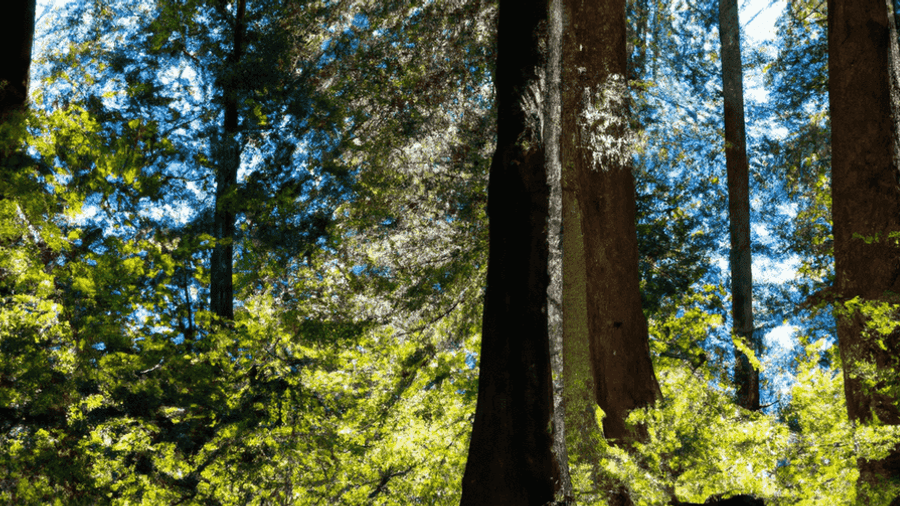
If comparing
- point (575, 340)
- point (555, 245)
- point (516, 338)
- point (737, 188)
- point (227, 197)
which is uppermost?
point (737, 188)

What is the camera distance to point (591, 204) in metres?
7.74

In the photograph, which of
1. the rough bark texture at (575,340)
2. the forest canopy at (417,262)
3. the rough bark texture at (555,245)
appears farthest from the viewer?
the rough bark texture at (575,340)

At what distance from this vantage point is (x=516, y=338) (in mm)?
4738

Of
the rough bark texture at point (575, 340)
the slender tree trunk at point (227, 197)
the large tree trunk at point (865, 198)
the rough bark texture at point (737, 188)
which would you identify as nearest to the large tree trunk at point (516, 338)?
the rough bark texture at point (575, 340)

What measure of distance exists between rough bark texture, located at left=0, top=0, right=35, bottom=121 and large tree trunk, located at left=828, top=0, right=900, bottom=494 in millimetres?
8675

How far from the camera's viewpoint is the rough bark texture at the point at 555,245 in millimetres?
4758

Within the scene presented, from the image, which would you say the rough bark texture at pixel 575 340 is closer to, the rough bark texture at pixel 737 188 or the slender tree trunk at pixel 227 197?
the slender tree trunk at pixel 227 197

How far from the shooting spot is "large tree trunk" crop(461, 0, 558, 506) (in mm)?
4629

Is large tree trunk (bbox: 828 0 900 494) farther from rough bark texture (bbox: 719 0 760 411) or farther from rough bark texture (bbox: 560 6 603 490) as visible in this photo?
rough bark texture (bbox: 719 0 760 411)

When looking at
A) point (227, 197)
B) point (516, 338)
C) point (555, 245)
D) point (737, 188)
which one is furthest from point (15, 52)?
point (737, 188)

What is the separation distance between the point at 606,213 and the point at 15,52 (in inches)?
259

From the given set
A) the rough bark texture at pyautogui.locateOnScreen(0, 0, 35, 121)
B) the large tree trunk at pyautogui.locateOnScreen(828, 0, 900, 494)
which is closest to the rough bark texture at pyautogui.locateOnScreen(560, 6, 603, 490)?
the large tree trunk at pyautogui.locateOnScreen(828, 0, 900, 494)

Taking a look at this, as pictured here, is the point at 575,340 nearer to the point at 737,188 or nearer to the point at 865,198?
the point at 865,198

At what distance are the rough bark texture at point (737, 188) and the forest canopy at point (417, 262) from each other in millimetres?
48
